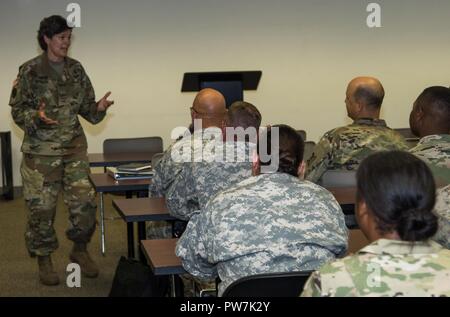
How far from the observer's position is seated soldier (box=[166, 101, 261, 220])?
398 cm

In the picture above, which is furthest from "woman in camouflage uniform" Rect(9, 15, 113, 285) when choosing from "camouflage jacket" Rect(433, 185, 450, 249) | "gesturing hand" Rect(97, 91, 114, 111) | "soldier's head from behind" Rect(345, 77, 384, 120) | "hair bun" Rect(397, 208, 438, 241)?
"hair bun" Rect(397, 208, 438, 241)

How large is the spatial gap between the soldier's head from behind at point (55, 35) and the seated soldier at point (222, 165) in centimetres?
144

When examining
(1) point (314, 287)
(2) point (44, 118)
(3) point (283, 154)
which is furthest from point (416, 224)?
(2) point (44, 118)

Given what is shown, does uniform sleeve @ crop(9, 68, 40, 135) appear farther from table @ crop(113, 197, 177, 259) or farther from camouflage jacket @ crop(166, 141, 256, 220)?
camouflage jacket @ crop(166, 141, 256, 220)

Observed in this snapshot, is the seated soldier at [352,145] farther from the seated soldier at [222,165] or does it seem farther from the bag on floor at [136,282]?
the bag on floor at [136,282]

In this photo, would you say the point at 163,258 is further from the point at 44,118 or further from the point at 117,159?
the point at 117,159

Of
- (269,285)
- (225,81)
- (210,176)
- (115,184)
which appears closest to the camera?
(269,285)

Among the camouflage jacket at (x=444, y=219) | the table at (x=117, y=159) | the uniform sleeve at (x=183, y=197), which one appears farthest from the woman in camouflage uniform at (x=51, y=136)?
the camouflage jacket at (x=444, y=219)

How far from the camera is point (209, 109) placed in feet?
15.3

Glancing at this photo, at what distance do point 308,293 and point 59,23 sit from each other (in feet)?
11.4

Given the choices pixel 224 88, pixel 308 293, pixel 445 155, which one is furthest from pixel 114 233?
pixel 308 293

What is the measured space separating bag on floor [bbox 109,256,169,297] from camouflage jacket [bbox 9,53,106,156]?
1917 millimetres

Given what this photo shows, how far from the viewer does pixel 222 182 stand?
13.2ft

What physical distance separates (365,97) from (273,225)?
8.16ft
